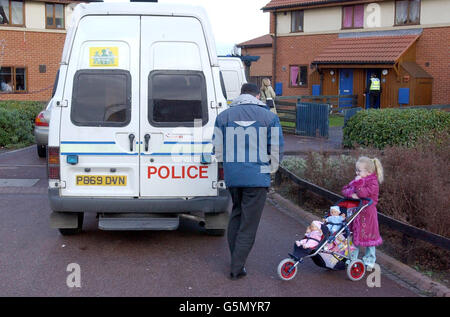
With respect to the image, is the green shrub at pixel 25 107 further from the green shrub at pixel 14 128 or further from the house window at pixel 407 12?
the house window at pixel 407 12

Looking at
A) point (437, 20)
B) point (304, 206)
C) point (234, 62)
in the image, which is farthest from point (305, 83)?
point (304, 206)

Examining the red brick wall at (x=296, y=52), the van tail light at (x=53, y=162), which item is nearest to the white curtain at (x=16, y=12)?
the red brick wall at (x=296, y=52)

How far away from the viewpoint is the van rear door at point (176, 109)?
681cm

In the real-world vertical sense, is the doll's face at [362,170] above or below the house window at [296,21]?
below

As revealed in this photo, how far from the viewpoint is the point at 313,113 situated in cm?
1903

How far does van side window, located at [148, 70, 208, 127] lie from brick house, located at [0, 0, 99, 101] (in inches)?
811

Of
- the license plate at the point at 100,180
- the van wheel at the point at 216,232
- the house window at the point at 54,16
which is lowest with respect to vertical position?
the van wheel at the point at 216,232

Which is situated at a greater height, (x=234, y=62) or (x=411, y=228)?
(x=234, y=62)

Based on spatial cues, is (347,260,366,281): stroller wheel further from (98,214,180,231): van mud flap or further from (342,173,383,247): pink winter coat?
(98,214,180,231): van mud flap

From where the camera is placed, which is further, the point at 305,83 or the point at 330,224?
the point at 305,83

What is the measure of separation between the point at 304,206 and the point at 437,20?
764 inches

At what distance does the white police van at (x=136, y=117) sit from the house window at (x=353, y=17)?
918 inches

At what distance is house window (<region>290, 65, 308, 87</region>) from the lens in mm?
31734
